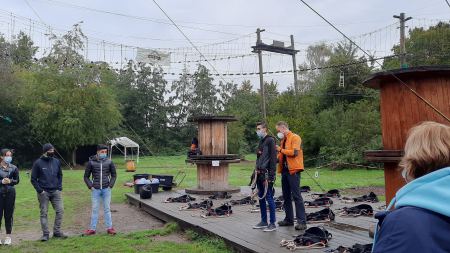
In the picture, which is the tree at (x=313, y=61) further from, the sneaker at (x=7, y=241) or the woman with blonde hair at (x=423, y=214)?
the woman with blonde hair at (x=423, y=214)

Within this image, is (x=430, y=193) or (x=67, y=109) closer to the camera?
(x=430, y=193)

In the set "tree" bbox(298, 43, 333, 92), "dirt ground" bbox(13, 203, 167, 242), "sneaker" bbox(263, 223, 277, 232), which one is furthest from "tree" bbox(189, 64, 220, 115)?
"sneaker" bbox(263, 223, 277, 232)

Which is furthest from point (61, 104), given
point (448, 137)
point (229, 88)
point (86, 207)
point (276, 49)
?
point (448, 137)

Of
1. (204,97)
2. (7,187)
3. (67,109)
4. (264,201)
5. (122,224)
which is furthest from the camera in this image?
(204,97)

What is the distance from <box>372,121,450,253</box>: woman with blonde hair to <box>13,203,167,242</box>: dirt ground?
6.86 m

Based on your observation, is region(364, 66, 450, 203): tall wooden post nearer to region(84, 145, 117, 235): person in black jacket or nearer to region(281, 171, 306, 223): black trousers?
region(281, 171, 306, 223): black trousers

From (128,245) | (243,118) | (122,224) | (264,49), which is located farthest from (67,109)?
(128,245)

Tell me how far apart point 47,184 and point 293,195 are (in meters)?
4.24

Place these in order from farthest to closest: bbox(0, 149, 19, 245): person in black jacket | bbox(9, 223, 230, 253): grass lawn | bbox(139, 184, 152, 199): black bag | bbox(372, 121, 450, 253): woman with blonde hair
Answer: bbox(139, 184, 152, 199): black bag, bbox(0, 149, 19, 245): person in black jacket, bbox(9, 223, 230, 253): grass lawn, bbox(372, 121, 450, 253): woman with blonde hair

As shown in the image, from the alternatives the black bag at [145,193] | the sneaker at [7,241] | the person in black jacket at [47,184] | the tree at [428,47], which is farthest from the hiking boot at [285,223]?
the tree at [428,47]

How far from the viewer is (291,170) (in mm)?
7617

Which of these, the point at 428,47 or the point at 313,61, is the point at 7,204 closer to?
the point at 428,47

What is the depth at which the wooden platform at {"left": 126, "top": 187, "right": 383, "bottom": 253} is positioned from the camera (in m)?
6.51

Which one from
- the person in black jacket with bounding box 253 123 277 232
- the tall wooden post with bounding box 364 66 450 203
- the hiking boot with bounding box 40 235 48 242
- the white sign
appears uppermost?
the white sign
